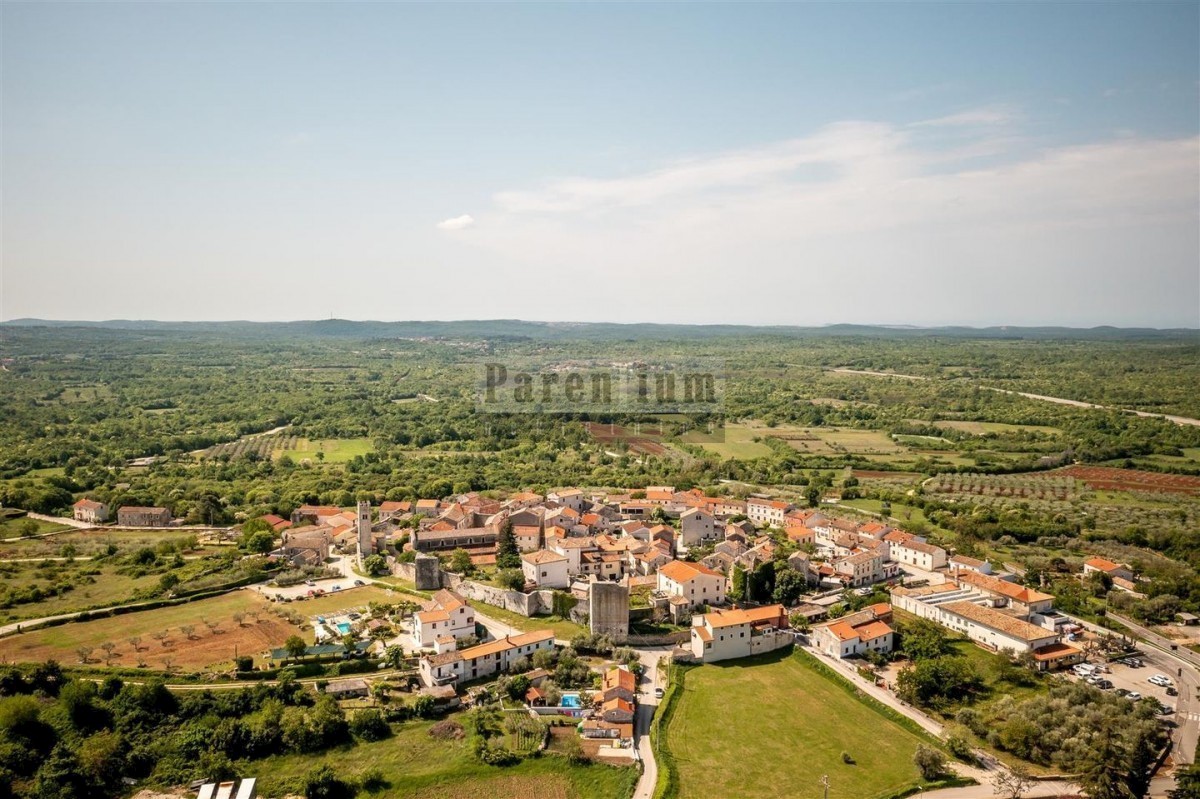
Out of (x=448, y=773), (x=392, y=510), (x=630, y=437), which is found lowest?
(x=448, y=773)

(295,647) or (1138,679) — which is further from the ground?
(295,647)

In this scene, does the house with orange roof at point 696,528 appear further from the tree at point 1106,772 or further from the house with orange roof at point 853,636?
the tree at point 1106,772

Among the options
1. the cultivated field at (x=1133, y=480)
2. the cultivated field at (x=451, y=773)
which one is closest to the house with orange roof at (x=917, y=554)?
the cultivated field at (x=451, y=773)

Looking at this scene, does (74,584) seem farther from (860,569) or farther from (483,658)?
(860,569)

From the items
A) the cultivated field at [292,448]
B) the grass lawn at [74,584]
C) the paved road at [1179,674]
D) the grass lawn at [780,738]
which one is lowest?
the grass lawn at [780,738]

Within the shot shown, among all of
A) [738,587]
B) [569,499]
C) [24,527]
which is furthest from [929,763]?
[24,527]
